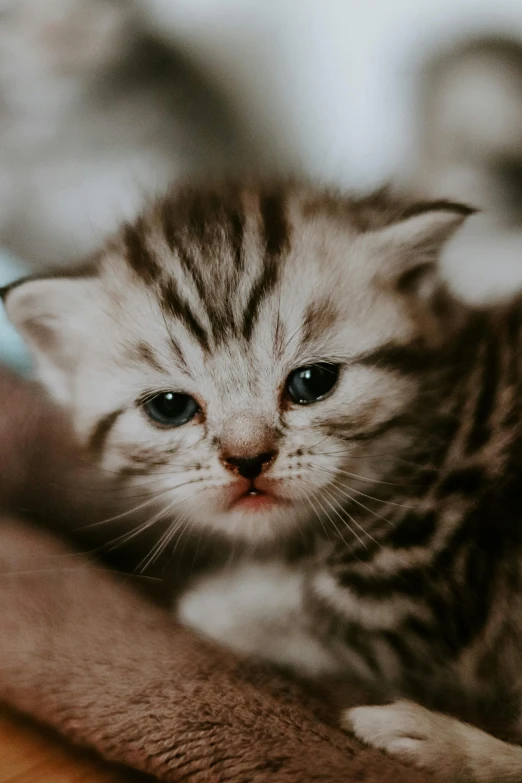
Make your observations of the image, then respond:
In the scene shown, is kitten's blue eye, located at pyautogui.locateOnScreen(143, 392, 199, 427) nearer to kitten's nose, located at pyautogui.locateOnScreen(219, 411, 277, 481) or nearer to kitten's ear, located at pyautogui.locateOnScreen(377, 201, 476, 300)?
kitten's nose, located at pyautogui.locateOnScreen(219, 411, 277, 481)

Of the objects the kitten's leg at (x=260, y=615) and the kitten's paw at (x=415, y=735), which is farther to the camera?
the kitten's leg at (x=260, y=615)

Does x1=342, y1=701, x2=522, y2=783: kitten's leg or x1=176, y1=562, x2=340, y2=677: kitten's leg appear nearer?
x1=342, y1=701, x2=522, y2=783: kitten's leg

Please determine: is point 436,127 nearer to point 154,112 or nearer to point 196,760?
point 154,112

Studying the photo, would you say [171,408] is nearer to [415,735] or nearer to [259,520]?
[259,520]

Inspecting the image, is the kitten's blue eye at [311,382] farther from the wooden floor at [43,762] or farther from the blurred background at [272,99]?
the wooden floor at [43,762]

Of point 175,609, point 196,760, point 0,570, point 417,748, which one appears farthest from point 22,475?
point 417,748

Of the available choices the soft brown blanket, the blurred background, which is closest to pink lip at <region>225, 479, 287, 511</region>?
the soft brown blanket

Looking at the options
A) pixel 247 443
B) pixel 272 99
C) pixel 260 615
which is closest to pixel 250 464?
pixel 247 443

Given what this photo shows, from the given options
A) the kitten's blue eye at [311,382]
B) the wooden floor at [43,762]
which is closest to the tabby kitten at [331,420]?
the kitten's blue eye at [311,382]
